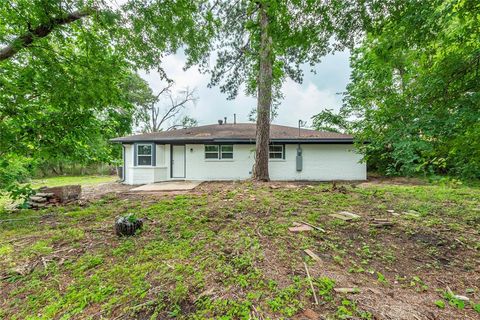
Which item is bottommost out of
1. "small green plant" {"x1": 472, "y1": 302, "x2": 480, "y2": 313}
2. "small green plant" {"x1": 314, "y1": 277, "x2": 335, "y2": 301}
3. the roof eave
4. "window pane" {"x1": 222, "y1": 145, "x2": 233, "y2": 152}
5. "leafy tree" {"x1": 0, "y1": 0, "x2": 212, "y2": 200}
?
"small green plant" {"x1": 472, "y1": 302, "x2": 480, "y2": 313}

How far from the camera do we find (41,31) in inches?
170

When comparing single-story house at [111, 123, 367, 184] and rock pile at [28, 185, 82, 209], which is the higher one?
single-story house at [111, 123, 367, 184]

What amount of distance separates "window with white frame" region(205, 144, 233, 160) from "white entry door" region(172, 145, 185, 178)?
4.60 feet

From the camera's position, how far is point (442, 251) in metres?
3.02

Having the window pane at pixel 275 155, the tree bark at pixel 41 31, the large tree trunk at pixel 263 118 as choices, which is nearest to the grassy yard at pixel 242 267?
the tree bark at pixel 41 31

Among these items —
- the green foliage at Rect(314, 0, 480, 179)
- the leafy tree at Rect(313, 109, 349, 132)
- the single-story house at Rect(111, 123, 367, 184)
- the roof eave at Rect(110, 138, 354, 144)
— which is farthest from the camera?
the leafy tree at Rect(313, 109, 349, 132)

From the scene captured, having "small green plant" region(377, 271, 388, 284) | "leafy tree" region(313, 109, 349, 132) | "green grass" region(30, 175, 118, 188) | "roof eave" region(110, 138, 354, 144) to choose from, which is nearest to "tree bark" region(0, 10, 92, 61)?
"small green plant" region(377, 271, 388, 284)

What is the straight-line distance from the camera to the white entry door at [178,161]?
12.2 meters

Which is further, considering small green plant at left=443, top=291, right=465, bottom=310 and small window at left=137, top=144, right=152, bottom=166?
small window at left=137, top=144, right=152, bottom=166

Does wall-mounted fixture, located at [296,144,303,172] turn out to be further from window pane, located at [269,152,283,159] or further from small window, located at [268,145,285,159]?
window pane, located at [269,152,283,159]

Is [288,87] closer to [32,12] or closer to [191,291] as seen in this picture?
[32,12]

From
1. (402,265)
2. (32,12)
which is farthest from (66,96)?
(402,265)

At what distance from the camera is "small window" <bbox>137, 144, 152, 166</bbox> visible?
457 inches

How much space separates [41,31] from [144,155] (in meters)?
7.77
